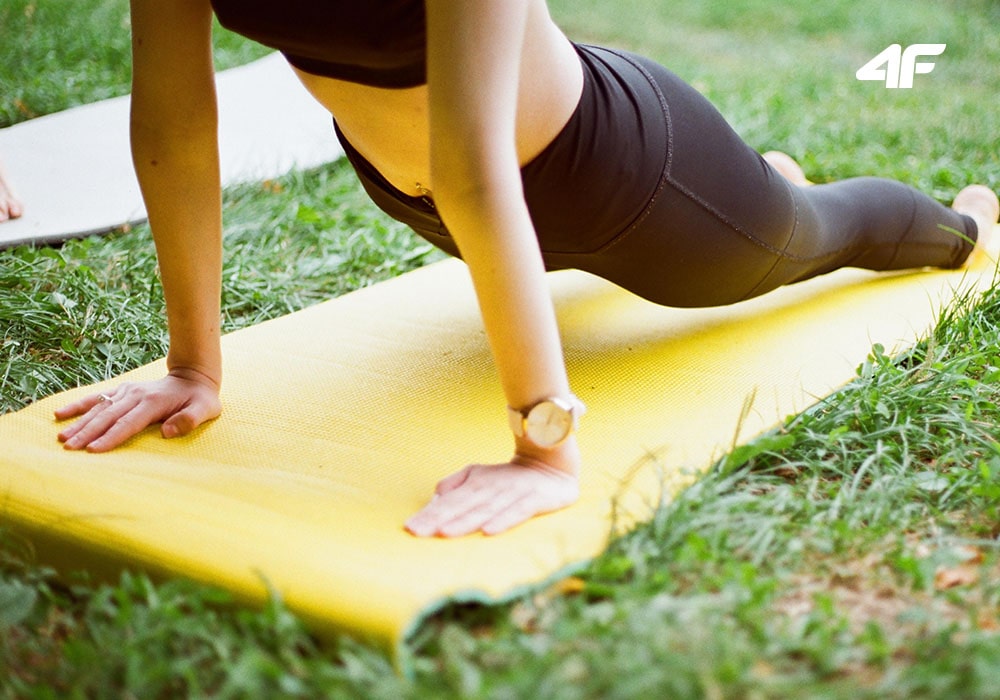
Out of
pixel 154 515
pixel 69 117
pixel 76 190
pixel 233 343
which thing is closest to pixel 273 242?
pixel 76 190

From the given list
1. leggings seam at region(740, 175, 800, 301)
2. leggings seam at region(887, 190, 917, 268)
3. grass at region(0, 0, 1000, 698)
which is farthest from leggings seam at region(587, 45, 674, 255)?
leggings seam at region(887, 190, 917, 268)

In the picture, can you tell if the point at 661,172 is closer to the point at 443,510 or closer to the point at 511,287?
the point at 511,287

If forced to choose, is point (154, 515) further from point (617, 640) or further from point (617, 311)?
point (617, 311)

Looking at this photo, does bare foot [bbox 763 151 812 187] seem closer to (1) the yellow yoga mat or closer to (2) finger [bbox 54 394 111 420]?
(1) the yellow yoga mat

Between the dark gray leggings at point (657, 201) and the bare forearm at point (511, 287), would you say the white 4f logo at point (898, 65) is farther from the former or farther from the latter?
the bare forearm at point (511, 287)

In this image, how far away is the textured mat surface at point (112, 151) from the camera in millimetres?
2766

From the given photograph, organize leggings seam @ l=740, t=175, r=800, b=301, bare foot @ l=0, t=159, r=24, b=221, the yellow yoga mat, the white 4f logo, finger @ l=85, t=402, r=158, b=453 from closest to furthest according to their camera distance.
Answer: the yellow yoga mat → finger @ l=85, t=402, r=158, b=453 → leggings seam @ l=740, t=175, r=800, b=301 → bare foot @ l=0, t=159, r=24, b=221 → the white 4f logo

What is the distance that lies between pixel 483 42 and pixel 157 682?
0.80 metres

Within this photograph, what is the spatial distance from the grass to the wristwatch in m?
0.16

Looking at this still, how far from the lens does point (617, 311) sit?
2.16 m

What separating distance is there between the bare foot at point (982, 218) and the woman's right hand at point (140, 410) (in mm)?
1800

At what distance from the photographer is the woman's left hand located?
1.25 m

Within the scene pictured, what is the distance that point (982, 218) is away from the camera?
8.52ft

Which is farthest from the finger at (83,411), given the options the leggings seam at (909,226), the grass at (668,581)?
the leggings seam at (909,226)
